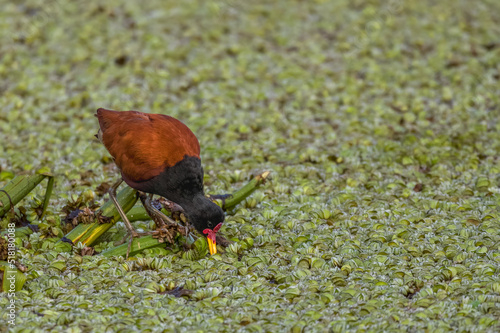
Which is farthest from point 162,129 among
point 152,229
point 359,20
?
point 359,20

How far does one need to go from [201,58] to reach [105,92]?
1.70 m

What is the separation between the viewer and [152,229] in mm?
5660

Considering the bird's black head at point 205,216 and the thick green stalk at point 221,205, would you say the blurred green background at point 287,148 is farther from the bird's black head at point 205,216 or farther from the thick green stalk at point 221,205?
the bird's black head at point 205,216

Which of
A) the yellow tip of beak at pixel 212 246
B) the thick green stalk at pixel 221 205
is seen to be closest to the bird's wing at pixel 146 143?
the thick green stalk at pixel 221 205

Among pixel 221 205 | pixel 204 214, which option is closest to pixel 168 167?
pixel 204 214

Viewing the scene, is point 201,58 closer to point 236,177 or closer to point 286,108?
point 286,108

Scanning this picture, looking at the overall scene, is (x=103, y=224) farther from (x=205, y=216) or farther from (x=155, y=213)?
(x=205, y=216)

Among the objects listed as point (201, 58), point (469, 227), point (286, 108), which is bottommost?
point (469, 227)

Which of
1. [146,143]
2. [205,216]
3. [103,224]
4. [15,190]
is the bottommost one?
[103,224]

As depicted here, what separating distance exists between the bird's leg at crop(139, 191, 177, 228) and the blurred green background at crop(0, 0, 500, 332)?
0.31 metres

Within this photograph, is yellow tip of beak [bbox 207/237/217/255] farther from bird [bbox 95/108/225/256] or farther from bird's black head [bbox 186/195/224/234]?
bird's black head [bbox 186/195/224/234]

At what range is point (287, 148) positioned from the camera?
7422 millimetres

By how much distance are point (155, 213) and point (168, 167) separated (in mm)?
647

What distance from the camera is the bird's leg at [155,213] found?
5310mm
